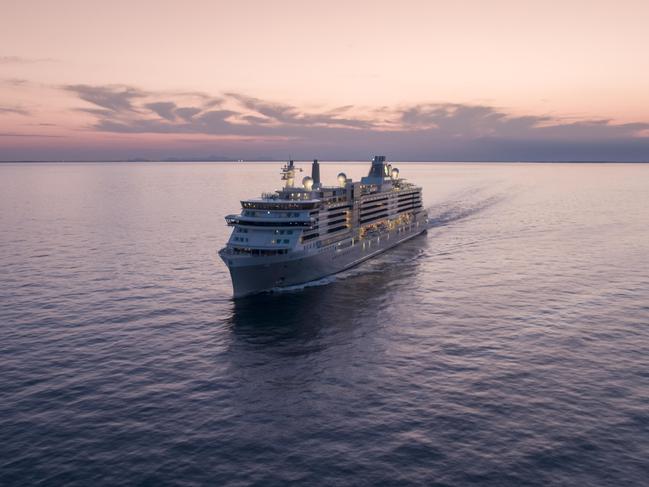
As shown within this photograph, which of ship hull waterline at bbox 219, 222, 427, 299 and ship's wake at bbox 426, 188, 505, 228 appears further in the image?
ship's wake at bbox 426, 188, 505, 228

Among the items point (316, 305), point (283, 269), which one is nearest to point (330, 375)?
point (316, 305)

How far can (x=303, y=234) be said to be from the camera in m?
66.3

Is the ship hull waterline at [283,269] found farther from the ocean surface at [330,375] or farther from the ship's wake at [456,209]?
the ship's wake at [456,209]

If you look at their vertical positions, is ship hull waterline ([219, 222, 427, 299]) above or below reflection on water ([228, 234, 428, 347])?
above

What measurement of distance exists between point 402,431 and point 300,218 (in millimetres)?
40496

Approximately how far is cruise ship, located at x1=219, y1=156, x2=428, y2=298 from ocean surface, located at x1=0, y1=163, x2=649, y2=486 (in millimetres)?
2990

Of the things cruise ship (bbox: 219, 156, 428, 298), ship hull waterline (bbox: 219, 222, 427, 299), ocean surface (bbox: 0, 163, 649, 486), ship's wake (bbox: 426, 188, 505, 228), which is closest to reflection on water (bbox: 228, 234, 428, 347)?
ocean surface (bbox: 0, 163, 649, 486)

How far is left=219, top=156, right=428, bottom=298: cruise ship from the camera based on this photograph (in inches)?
2466

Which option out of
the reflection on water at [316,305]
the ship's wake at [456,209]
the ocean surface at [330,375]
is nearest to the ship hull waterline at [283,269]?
the reflection on water at [316,305]

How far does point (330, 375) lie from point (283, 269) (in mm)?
27296

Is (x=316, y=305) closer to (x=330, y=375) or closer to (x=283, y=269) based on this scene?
(x=283, y=269)

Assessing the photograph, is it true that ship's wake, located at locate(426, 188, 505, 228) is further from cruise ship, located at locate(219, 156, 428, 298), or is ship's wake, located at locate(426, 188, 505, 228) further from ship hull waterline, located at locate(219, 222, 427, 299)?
ship hull waterline, located at locate(219, 222, 427, 299)

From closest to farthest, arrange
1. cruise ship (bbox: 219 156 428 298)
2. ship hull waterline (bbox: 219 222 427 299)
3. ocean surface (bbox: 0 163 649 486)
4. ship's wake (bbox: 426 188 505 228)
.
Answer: ocean surface (bbox: 0 163 649 486)
ship hull waterline (bbox: 219 222 427 299)
cruise ship (bbox: 219 156 428 298)
ship's wake (bbox: 426 188 505 228)

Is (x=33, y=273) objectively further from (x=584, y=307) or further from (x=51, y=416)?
(x=584, y=307)
